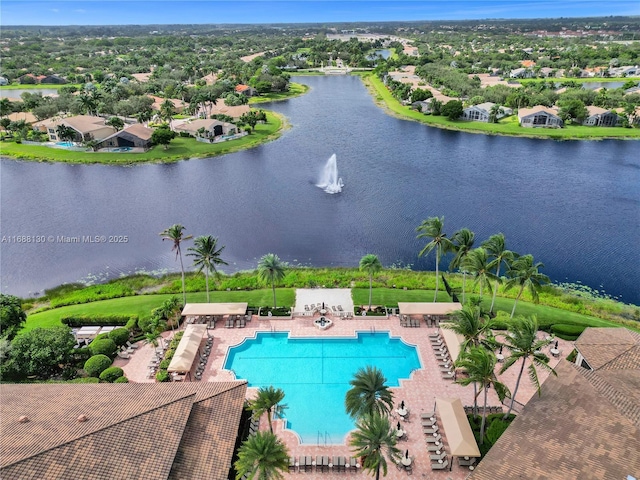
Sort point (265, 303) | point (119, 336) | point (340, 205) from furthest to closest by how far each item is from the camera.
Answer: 1. point (340, 205)
2. point (265, 303)
3. point (119, 336)

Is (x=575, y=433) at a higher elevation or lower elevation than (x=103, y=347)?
higher

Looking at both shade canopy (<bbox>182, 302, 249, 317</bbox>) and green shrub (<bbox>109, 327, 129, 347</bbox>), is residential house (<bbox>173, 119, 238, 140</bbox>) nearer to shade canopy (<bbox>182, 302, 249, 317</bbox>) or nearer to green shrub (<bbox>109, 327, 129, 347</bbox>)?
shade canopy (<bbox>182, 302, 249, 317</bbox>)

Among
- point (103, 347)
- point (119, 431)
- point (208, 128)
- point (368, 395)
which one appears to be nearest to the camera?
point (119, 431)

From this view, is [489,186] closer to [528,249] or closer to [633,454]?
[528,249]

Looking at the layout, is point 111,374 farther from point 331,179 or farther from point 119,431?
point 331,179

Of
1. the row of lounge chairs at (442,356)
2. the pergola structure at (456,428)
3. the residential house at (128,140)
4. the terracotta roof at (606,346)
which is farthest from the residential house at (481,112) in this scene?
the pergola structure at (456,428)

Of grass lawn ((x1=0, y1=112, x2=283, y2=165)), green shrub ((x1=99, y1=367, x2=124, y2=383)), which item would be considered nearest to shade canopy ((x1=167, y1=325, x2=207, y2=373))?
green shrub ((x1=99, y1=367, x2=124, y2=383))

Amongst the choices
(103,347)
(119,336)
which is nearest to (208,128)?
(119,336)

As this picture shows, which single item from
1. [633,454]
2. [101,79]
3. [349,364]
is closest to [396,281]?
[349,364]
